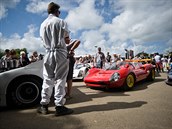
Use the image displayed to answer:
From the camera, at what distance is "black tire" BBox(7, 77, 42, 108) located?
3.57 m

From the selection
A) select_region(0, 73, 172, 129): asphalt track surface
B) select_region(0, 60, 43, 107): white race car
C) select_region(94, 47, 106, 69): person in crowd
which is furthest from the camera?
select_region(94, 47, 106, 69): person in crowd

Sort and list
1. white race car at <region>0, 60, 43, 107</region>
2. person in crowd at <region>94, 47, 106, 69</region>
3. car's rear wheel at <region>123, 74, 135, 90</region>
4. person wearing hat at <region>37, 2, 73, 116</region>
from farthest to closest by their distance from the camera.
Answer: person in crowd at <region>94, 47, 106, 69</region> < car's rear wheel at <region>123, 74, 135, 90</region> < white race car at <region>0, 60, 43, 107</region> < person wearing hat at <region>37, 2, 73, 116</region>

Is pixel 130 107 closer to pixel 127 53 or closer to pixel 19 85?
pixel 19 85

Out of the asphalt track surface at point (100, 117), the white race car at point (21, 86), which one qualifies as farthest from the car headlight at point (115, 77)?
the white race car at point (21, 86)

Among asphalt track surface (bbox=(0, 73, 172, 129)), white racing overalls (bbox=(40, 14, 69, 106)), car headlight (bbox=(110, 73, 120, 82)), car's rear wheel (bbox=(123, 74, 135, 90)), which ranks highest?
white racing overalls (bbox=(40, 14, 69, 106))

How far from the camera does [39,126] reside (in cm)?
265

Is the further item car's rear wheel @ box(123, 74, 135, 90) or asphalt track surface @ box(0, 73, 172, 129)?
car's rear wheel @ box(123, 74, 135, 90)

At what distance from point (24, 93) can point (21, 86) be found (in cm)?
17

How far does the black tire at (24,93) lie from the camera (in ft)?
11.7

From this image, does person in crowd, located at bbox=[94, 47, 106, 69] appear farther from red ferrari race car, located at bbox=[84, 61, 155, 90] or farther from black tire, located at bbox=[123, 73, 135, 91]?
black tire, located at bbox=[123, 73, 135, 91]

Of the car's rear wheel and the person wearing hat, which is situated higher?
the person wearing hat

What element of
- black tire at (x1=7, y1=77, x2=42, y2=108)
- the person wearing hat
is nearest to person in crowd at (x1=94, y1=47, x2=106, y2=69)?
black tire at (x1=7, y1=77, x2=42, y2=108)

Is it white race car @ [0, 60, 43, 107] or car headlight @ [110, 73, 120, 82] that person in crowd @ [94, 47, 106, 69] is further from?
white race car @ [0, 60, 43, 107]

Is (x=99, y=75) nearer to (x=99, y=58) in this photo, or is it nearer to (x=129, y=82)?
(x=129, y=82)
